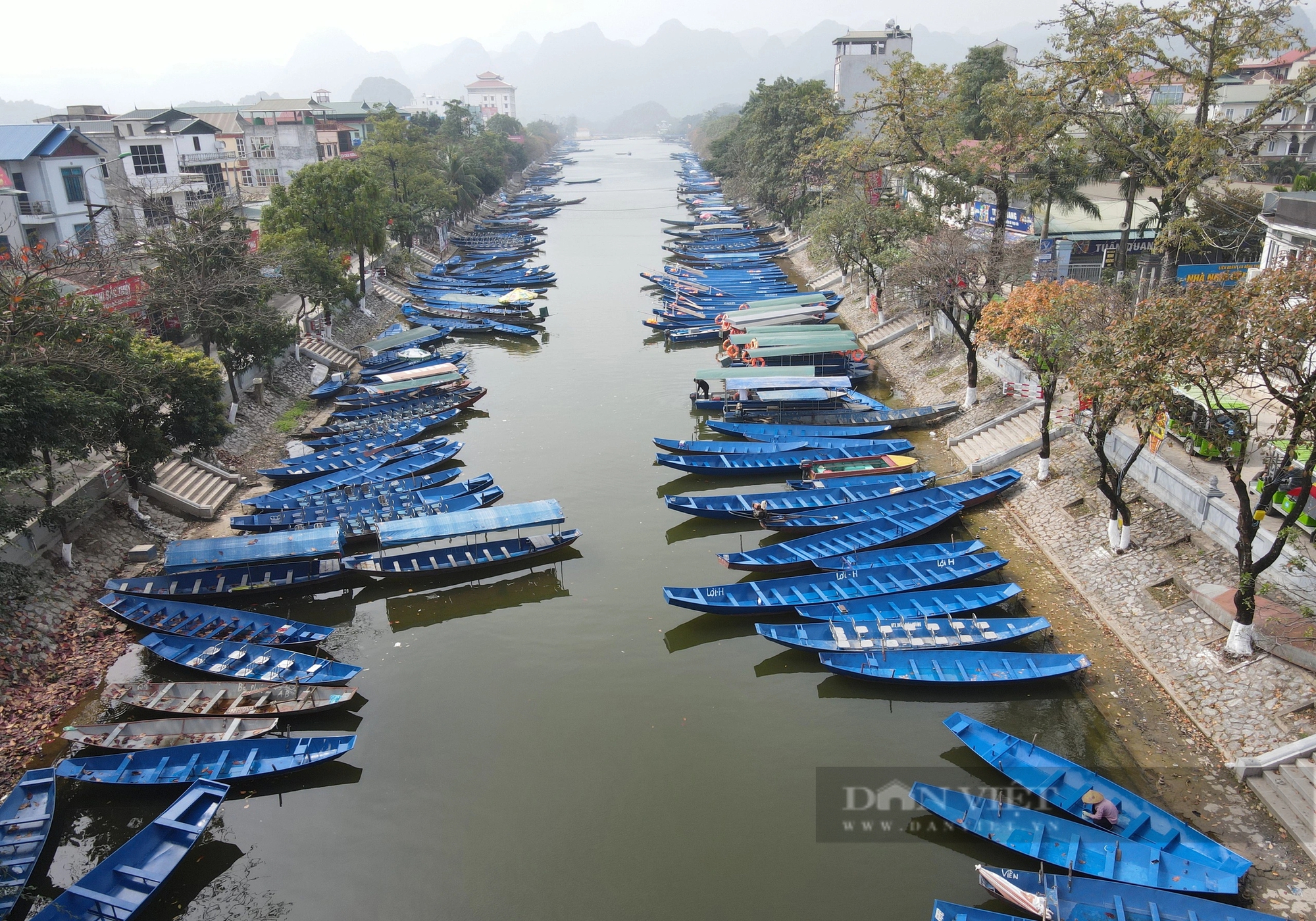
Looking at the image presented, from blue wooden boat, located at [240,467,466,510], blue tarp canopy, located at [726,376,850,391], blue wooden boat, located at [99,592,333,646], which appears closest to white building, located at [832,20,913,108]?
blue tarp canopy, located at [726,376,850,391]

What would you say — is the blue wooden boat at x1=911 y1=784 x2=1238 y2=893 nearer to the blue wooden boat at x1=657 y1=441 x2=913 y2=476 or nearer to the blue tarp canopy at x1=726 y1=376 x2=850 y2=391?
the blue wooden boat at x1=657 y1=441 x2=913 y2=476

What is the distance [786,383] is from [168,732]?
26.6 m

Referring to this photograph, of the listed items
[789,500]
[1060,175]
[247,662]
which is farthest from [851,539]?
[1060,175]

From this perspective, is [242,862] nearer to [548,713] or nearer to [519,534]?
[548,713]

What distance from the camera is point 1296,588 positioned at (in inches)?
740

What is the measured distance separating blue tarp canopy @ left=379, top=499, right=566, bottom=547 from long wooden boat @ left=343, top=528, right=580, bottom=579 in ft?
1.57

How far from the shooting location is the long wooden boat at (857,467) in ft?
98.6

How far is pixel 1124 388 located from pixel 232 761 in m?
21.2

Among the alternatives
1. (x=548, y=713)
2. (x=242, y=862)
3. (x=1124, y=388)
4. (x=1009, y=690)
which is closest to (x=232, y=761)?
(x=242, y=862)

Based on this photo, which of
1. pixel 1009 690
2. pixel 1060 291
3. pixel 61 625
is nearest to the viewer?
pixel 1009 690

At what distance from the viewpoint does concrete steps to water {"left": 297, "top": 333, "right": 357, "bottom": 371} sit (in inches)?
1751

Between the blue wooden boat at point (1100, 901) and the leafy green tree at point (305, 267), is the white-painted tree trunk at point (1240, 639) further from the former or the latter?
the leafy green tree at point (305, 267)

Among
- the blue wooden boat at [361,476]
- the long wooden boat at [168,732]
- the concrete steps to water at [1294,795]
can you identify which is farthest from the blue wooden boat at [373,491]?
the concrete steps to water at [1294,795]

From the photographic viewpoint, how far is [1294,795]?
15.2 m
